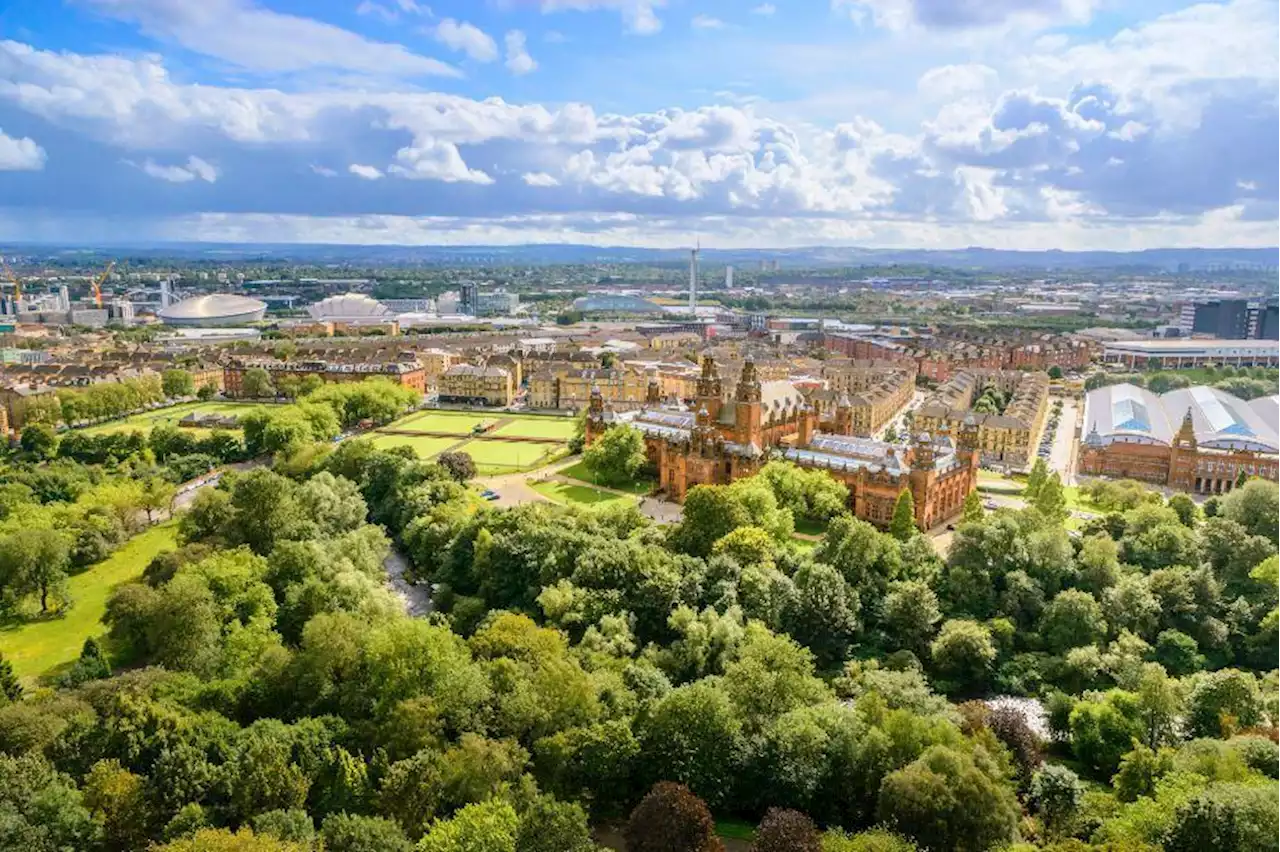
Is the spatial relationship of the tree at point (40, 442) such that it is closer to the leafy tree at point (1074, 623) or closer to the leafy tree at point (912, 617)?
the leafy tree at point (912, 617)

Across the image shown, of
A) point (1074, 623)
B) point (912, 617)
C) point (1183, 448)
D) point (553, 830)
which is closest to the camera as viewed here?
point (553, 830)

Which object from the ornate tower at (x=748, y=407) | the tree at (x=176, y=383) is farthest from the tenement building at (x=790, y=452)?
the tree at (x=176, y=383)

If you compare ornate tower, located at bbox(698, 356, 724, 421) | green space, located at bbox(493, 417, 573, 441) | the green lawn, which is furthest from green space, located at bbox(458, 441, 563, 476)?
ornate tower, located at bbox(698, 356, 724, 421)

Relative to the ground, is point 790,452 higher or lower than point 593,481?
higher

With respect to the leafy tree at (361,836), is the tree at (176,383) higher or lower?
higher

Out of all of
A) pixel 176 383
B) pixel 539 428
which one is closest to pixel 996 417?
pixel 539 428

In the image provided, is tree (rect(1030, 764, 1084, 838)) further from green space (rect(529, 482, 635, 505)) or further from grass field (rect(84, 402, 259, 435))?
grass field (rect(84, 402, 259, 435))

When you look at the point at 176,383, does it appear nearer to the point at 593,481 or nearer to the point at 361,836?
the point at 593,481
